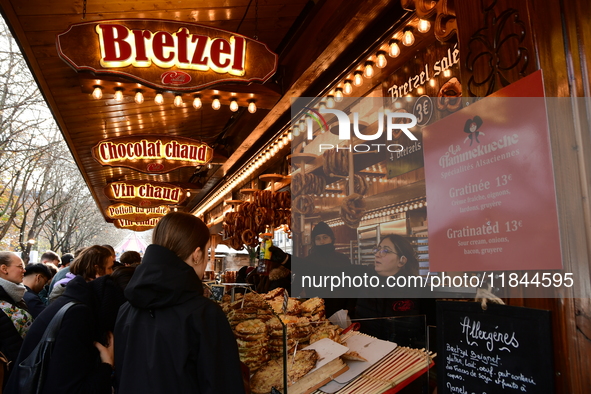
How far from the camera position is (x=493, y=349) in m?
1.70

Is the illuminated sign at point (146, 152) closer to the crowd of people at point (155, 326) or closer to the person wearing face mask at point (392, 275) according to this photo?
the crowd of people at point (155, 326)

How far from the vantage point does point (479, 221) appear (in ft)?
6.04

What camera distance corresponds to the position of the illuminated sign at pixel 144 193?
30.6 feet

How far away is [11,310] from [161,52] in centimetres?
269

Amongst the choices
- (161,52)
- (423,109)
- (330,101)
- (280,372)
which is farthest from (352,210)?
(280,372)

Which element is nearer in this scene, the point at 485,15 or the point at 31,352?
the point at 485,15

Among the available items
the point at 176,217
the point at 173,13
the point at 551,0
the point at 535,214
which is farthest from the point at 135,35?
the point at 535,214

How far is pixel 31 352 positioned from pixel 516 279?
8.46 ft

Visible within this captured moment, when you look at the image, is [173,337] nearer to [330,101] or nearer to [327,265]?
[327,265]

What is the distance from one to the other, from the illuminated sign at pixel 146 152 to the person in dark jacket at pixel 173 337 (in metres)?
4.77

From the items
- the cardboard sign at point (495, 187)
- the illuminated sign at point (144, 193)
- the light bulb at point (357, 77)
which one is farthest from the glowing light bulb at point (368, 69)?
the illuminated sign at point (144, 193)

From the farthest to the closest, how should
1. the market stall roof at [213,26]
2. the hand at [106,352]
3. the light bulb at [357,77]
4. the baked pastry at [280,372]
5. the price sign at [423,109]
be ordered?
the light bulb at [357,77] < the market stall roof at [213,26] < the price sign at [423,109] < the hand at [106,352] < the baked pastry at [280,372]

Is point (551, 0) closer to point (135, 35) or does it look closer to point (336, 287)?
point (336, 287)

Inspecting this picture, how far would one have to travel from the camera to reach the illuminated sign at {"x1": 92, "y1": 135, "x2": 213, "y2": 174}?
6441 millimetres
